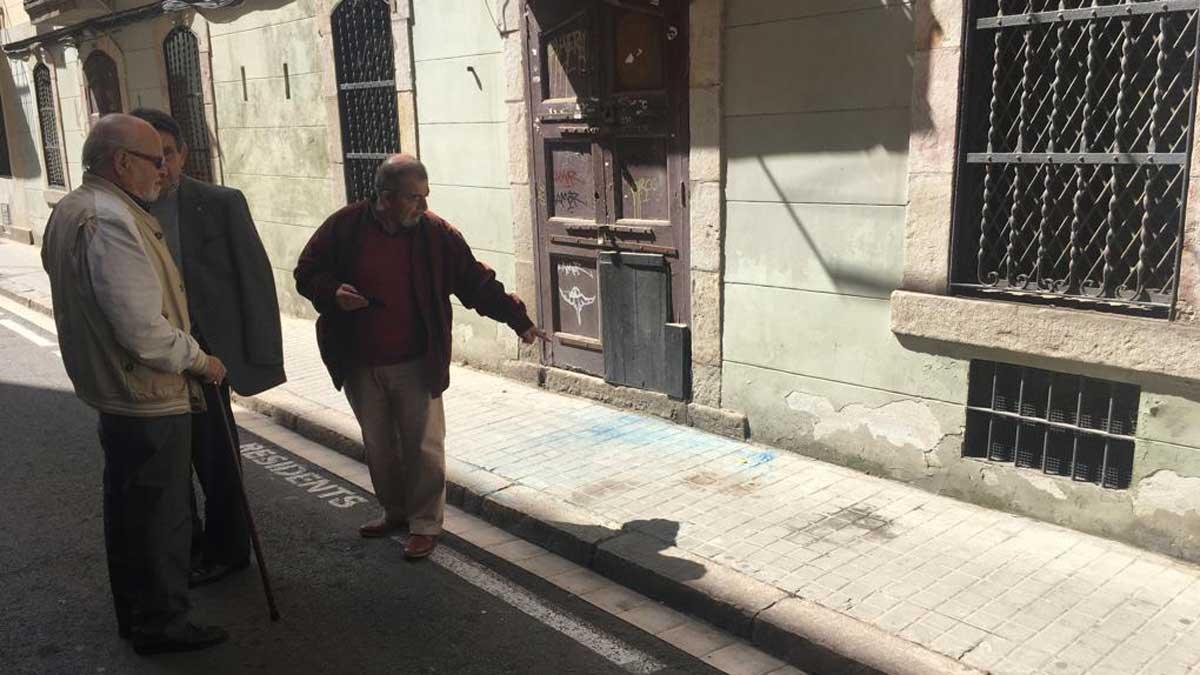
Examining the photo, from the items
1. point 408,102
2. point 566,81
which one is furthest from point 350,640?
point 408,102

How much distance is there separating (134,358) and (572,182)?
3977 millimetres

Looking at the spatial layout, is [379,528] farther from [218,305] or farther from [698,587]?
[698,587]

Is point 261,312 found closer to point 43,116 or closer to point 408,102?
point 408,102

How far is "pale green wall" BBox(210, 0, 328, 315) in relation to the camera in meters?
9.45

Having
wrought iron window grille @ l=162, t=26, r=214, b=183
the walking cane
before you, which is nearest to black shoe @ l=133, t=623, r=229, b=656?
the walking cane

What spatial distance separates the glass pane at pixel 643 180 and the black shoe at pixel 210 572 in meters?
3.37

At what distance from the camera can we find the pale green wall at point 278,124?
31.0ft

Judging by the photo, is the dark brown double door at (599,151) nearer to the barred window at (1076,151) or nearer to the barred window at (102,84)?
the barred window at (1076,151)

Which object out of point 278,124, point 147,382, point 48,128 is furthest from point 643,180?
point 48,128

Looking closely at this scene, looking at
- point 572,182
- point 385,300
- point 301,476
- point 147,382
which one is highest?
point 572,182

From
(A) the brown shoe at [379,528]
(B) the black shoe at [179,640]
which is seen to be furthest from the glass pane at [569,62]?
(B) the black shoe at [179,640]

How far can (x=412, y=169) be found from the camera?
13.3ft

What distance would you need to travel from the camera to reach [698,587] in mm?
3914

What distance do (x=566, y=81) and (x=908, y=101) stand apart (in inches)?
106
